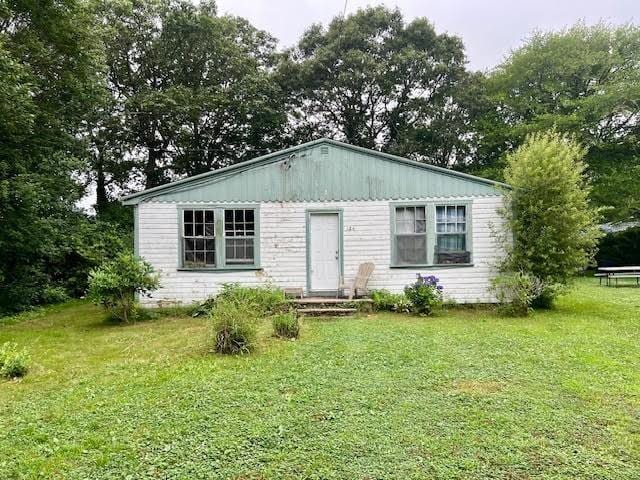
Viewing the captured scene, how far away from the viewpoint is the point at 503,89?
21656 millimetres

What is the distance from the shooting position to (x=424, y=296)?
29.3ft

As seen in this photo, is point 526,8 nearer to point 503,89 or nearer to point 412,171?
point 503,89

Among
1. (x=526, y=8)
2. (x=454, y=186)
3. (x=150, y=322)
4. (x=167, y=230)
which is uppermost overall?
(x=526, y=8)

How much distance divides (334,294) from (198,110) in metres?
12.0

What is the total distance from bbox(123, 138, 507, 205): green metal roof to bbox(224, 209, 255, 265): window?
36cm

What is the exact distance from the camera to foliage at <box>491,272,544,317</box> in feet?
28.2

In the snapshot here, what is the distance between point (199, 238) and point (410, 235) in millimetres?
4682

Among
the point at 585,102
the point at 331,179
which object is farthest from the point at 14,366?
the point at 585,102

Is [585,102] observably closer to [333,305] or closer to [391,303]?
[391,303]

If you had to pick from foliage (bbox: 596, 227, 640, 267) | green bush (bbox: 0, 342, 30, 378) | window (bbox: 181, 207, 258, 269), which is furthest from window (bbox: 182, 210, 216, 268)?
foliage (bbox: 596, 227, 640, 267)

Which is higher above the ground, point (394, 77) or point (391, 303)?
point (394, 77)

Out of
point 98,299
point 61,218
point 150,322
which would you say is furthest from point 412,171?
point 61,218

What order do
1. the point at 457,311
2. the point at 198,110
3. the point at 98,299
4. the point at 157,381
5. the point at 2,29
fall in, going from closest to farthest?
the point at 157,381
the point at 98,299
the point at 457,311
the point at 2,29
the point at 198,110

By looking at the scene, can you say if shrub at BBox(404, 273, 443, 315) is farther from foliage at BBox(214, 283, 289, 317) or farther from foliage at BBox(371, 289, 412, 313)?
foliage at BBox(214, 283, 289, 317)
